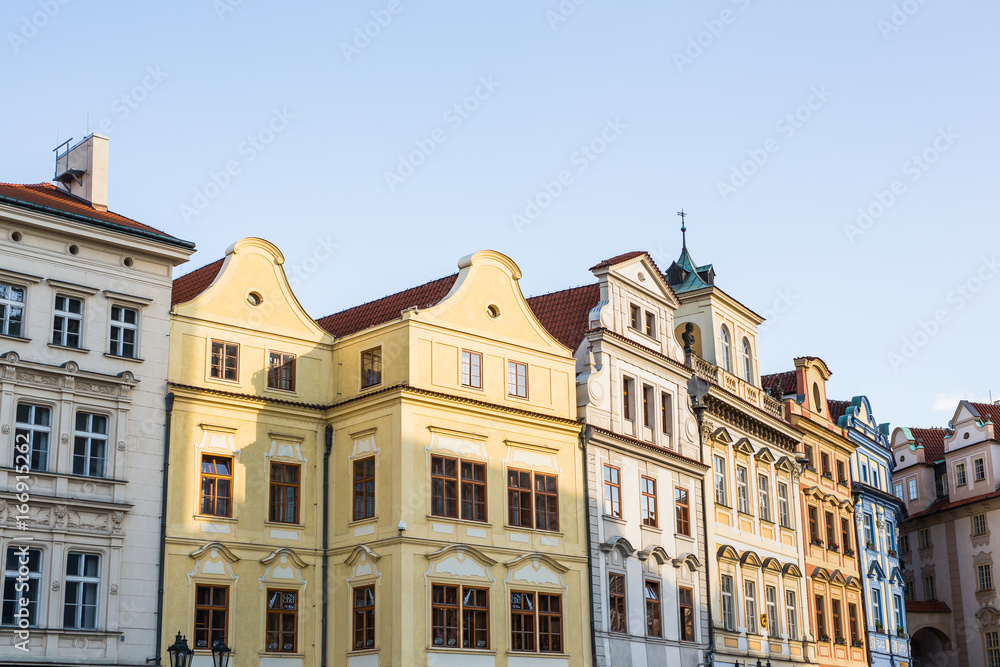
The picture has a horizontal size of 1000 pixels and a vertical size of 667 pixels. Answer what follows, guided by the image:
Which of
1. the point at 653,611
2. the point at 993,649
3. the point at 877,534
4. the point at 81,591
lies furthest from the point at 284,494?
the point at 993,649

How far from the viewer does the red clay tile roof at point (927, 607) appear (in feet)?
240

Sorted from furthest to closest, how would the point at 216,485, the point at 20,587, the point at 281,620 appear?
1. the point at 281,620
2. the point at 216,485
3. the point at 20,587

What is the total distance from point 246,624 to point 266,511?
311cm

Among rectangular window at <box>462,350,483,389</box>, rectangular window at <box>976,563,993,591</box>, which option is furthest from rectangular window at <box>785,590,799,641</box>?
rectangular window at <box>976,563,993,591</box>

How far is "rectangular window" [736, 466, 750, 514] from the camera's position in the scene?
164 ft

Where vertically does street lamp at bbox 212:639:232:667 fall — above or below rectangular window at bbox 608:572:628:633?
below

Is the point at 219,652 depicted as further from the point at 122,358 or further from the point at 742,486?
the point at 742,486

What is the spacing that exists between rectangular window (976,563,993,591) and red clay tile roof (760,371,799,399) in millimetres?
21588

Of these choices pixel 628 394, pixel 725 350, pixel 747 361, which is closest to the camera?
pixel 628 394

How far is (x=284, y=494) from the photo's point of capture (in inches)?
1433

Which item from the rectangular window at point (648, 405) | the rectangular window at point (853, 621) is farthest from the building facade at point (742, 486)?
→ the rectangular window at point (853, 621)

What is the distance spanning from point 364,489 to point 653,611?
12.0 m

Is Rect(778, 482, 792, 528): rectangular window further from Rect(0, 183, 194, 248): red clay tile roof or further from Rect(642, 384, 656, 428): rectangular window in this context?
Rect(0, 183, 194, 248): red clay tile roof

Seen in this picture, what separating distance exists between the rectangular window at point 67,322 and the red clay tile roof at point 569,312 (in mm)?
17035
